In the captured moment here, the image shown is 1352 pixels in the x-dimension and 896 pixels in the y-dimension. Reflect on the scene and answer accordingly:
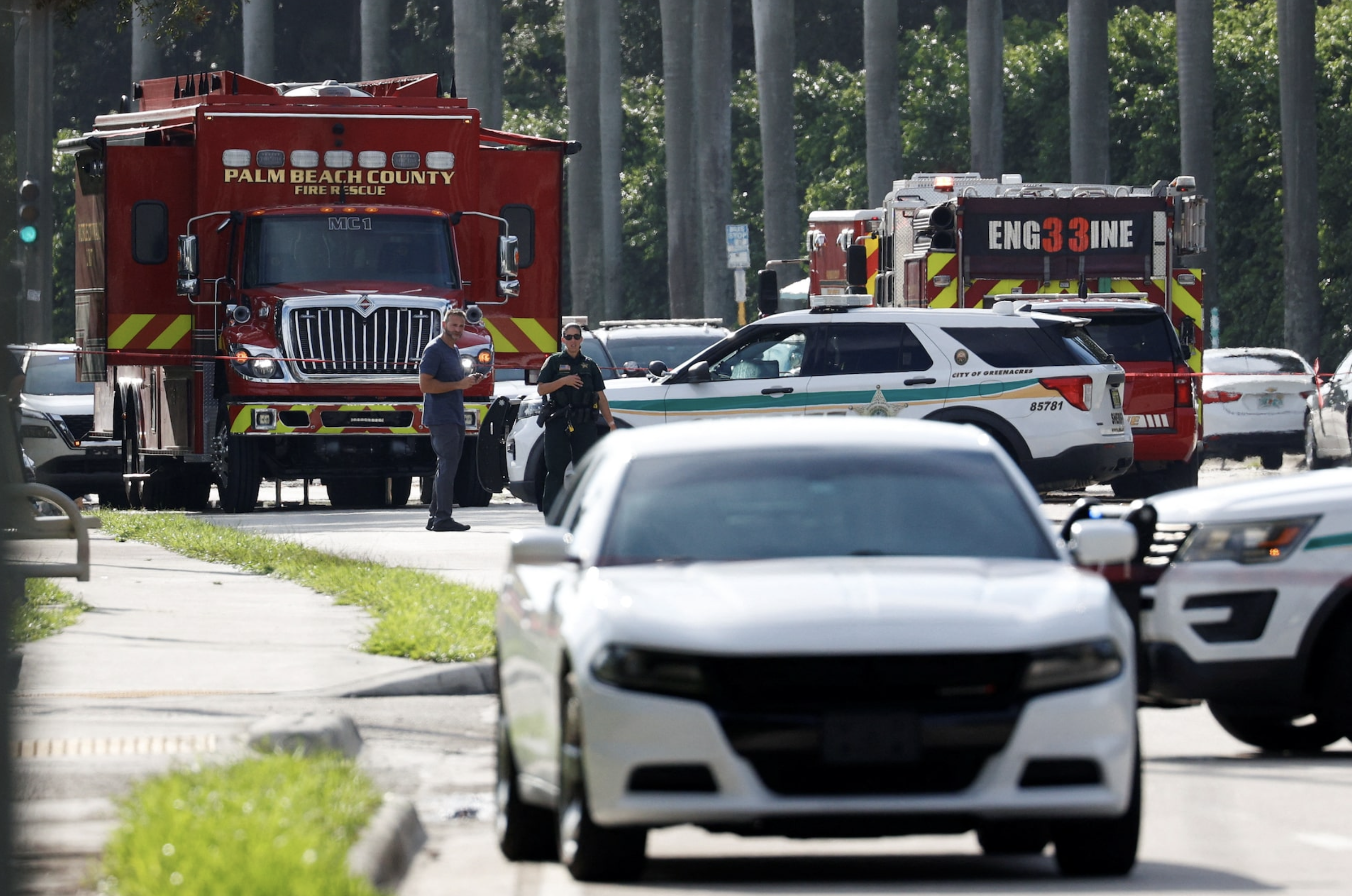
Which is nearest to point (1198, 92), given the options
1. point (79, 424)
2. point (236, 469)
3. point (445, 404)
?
point (79, 424)

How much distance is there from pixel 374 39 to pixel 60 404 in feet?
80.2

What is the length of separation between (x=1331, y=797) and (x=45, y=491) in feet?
25.4

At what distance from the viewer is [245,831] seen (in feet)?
23.2

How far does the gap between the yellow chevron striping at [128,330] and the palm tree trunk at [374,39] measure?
2709cm

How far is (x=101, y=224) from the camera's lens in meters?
25.7

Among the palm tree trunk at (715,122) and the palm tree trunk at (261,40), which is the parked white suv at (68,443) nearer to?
the palm tree trunk at (715,122)

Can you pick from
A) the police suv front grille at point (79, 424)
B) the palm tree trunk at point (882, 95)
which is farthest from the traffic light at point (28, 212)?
the palm tree trunk at point (882, 95)

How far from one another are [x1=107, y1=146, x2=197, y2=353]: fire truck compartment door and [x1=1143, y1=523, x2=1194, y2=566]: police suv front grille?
16.4 metres

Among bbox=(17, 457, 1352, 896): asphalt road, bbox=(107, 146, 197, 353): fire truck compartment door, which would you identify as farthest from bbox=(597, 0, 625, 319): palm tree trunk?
bbox=(17, 457, 1352, 896): asphalt road

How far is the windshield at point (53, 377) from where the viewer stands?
29656 millimetres

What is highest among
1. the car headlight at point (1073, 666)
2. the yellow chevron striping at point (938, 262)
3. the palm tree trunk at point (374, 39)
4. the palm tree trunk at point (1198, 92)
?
the palm tree trunk at point (374, 39)

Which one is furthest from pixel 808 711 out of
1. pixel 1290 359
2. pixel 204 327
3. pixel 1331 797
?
pixel 1290 359

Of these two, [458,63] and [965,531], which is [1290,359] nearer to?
[458,63]

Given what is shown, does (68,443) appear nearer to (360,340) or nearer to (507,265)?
(360,340)
